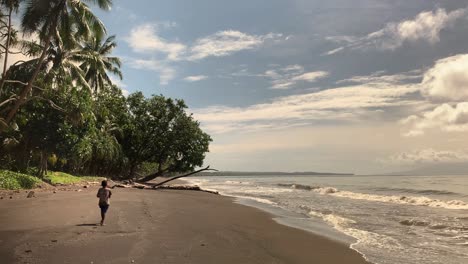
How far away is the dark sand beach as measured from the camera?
6926mm

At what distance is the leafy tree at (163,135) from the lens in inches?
1746

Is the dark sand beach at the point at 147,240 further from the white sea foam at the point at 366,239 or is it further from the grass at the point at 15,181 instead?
the grass at the point at 15,181

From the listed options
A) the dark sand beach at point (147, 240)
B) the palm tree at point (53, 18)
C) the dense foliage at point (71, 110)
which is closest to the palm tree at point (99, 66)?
the dense foliage at point (71, 110)

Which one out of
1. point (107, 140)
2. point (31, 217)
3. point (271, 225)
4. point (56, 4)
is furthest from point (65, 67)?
point (271, 225)

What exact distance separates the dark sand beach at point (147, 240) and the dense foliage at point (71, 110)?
12200 mm

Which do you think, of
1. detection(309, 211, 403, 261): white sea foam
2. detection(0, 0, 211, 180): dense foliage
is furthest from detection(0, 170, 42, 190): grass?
detection(309, 211, 403, 261): white sea foam

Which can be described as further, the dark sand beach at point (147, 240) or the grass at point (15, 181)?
the grass at point (15, 181)

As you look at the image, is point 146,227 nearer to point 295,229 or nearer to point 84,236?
point 84,236

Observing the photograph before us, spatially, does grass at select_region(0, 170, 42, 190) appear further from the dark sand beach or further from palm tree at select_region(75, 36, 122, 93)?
palm tree at select_region(75, 36, 122, 93)

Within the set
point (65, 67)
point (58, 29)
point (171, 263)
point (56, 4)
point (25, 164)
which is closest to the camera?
point (171, 263)

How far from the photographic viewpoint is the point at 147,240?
8.30 metres

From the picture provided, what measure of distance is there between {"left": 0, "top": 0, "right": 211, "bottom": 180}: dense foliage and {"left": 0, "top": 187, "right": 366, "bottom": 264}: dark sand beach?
12200mm

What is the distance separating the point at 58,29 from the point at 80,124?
6557 millimetres

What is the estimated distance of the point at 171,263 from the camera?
6551 mm
